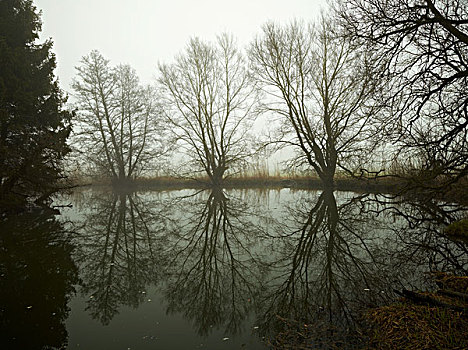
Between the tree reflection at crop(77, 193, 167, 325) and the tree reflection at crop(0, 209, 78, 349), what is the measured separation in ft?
0.87

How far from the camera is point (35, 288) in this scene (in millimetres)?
3400

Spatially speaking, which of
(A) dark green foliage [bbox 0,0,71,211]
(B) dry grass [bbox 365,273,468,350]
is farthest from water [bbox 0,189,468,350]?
(A) dark green foliage [bbox 0,0,71,211]

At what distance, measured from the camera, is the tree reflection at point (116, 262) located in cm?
315

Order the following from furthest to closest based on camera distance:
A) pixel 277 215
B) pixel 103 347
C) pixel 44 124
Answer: pixel 44 124
pixel 277 215
pixel 103 347

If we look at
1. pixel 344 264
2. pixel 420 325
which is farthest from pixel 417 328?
pixel 344 264

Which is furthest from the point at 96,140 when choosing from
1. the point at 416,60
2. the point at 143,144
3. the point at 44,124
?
the point at 416,60

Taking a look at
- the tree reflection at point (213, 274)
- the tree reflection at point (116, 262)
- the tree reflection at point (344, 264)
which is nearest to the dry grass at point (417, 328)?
the tree reflection at point (344, 264)

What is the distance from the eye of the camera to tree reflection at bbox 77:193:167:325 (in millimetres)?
3149

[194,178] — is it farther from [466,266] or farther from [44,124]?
[466,266]

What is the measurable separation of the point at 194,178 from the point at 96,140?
8.79m

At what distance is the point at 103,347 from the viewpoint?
2.25 meters

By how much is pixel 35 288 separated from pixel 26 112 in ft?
30.8

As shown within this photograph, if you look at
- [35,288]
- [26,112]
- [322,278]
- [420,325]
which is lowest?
[35,288]

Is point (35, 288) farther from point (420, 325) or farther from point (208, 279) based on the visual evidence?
point (420, 325)
